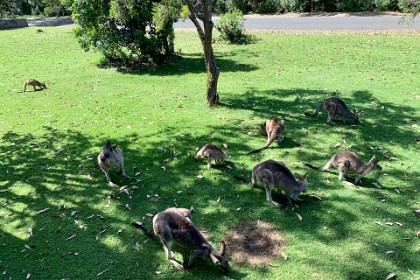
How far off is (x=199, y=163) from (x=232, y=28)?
1593cm

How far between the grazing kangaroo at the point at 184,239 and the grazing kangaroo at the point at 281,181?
1.71m

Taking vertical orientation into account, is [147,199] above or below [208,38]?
below

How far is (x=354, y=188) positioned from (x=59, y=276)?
544cm

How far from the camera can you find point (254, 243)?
18.2ft

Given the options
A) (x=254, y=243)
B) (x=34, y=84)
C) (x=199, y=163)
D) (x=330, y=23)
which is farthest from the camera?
(x=330, y=23)

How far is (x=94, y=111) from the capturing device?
11516 mm

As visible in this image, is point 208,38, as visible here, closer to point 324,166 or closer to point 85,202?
point 324,166

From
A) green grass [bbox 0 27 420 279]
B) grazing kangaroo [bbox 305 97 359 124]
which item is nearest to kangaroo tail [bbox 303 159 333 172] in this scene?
green grass [bbox 0 27 420 279]

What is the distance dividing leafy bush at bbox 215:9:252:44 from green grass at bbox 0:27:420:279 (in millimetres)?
5957

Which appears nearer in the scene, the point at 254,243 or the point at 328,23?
the point at 254,243

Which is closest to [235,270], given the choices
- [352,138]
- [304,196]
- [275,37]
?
[304,196]

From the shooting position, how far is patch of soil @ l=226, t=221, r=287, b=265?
17.2ft

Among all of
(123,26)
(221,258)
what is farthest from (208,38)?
(123,26)

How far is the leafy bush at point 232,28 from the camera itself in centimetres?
2161
